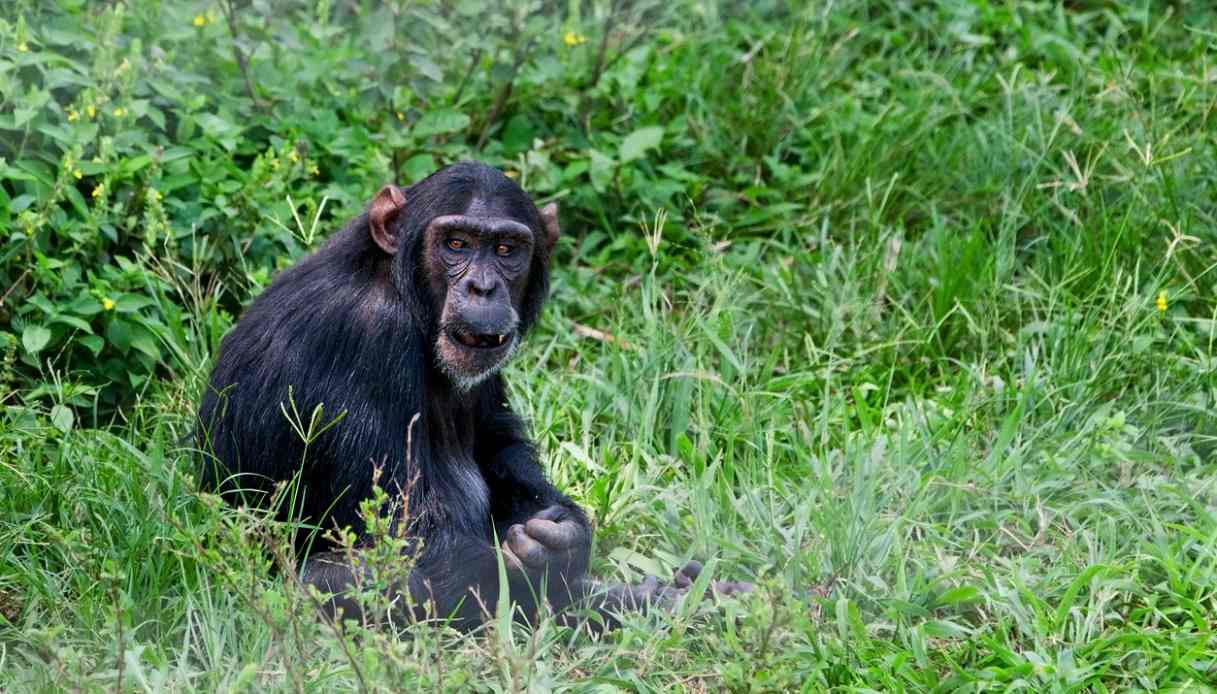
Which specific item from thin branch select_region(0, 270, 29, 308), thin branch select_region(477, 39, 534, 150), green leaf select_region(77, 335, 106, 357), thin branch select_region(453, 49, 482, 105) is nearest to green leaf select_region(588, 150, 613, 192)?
thin branch select_region(477, 39, 534, 150)

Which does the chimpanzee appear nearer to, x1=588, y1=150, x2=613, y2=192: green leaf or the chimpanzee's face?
the chimpanzee's face

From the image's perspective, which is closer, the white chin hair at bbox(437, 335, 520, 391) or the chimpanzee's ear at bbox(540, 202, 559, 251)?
the white chin hair at bbox(437, 335, 520, 391)

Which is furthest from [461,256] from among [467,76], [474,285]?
[467,76]

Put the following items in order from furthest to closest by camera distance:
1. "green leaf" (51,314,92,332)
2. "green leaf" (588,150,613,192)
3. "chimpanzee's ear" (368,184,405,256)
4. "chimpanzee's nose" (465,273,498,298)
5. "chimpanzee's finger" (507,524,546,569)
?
"green leaf" (588,150,613,192), "green leaf" (51,314,92,332), "chimpanzee's ear" (368,184,405,256), "chimpanzee's nose" (465,273,498,298), "chimpanzee's finger" (507,524,546,569)

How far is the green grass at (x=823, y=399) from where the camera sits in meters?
5.01

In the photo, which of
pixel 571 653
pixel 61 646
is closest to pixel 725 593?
pixel 571 653

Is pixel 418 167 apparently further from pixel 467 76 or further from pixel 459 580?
pixel 459 580

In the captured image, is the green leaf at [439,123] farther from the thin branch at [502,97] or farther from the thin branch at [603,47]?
the thin branch at [603,47]

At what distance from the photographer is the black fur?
5.49 m

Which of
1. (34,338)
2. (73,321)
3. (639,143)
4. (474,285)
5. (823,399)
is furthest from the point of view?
(639,143)

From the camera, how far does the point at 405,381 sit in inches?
217

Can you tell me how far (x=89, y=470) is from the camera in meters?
5.74

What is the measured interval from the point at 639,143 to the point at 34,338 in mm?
3191

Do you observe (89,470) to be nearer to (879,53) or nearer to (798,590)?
(798,590)
